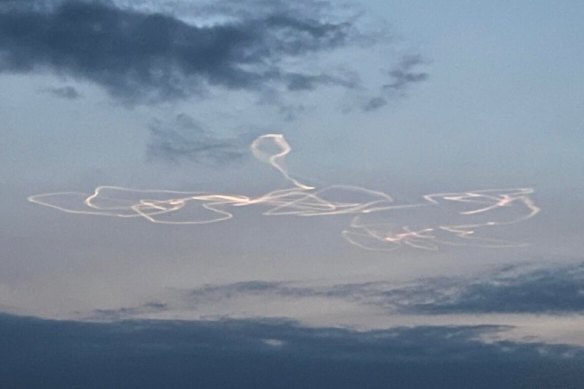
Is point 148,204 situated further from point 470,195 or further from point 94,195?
point 470,195

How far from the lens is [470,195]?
1387 inches

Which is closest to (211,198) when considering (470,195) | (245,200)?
(245,200)

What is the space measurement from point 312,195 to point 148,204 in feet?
13.2

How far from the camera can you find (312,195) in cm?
3531

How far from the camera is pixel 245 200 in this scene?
35.9 metres

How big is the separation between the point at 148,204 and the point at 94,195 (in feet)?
4.38

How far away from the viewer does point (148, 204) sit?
36.1 metres

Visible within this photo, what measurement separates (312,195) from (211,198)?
2.53 m

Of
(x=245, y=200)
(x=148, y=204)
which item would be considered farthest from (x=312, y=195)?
(x=148, y=204)

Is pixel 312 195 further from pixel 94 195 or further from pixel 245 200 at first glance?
pixel 94 195

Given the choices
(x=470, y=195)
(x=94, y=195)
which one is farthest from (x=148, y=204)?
(x=470, y=195)

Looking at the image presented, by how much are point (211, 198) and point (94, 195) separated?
112 inches

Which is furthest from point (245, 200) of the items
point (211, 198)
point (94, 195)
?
point (94, 195)

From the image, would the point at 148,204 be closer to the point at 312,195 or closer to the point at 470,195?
the point at 312,195
